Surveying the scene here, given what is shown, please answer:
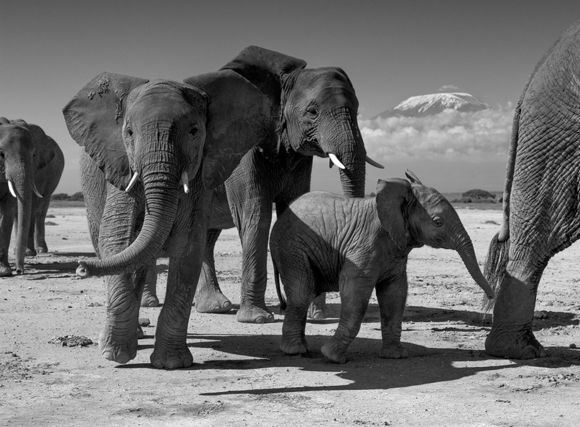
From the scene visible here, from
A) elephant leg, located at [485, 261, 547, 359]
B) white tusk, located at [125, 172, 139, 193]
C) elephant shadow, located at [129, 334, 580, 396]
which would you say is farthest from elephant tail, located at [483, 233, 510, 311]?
white tusk, located at [125, 172, 139, 193]

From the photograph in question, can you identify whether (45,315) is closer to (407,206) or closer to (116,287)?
(116,287)

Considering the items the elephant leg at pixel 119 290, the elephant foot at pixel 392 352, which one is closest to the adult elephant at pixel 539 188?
the elephant foot at pixel 392 352

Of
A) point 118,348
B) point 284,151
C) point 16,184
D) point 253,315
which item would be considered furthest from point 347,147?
point 16,184

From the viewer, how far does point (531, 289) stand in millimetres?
7012

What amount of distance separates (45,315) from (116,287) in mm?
3487

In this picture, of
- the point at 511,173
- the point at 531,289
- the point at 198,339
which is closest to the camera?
the point at 531,289

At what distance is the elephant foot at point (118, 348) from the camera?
A: 20.8 feet

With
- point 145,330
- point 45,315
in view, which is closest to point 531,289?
point 145,330

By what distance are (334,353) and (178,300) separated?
1.37 m

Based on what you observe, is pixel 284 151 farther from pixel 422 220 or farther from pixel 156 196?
pixel 156 196

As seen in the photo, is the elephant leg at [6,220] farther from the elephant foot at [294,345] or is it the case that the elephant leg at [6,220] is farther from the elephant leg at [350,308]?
the elephant leg at [350,308]

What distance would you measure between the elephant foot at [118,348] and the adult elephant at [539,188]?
3.12 m

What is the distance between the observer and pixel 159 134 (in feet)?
18.8

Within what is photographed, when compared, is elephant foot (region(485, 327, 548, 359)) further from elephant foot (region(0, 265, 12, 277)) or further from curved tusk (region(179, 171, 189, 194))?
elephant foot (region(0, 265, 12, 277))
